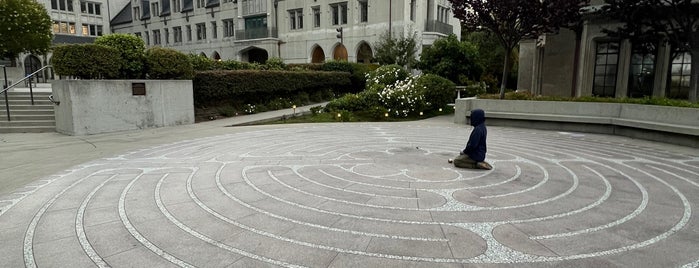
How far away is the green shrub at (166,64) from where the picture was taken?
14570mm

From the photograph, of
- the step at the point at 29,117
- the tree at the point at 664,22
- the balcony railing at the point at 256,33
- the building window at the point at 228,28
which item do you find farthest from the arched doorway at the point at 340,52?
the step at the point at 29,117

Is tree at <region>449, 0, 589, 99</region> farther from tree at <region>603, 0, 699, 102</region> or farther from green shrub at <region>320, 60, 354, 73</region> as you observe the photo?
green shrub at <region>320, 60, 354, 73</region>

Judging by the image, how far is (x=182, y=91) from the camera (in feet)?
50.6

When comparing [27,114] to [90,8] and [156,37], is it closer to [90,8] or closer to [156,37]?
[156,37]

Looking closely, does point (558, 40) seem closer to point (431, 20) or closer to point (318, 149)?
point (318, 149)

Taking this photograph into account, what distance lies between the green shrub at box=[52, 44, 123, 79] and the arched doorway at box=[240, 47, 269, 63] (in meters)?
33.0

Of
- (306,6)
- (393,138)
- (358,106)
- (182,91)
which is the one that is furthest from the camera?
(306,6)

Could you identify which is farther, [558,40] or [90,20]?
[90,20]

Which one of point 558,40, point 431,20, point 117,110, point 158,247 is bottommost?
point 158,247

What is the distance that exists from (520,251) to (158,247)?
12.3ft

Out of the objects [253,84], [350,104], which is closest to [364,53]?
[253,84]

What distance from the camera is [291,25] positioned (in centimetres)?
4234

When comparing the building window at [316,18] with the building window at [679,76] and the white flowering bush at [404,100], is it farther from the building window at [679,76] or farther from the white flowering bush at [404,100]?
the building window at [679,76]

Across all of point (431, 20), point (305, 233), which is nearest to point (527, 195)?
point (305, 233)
